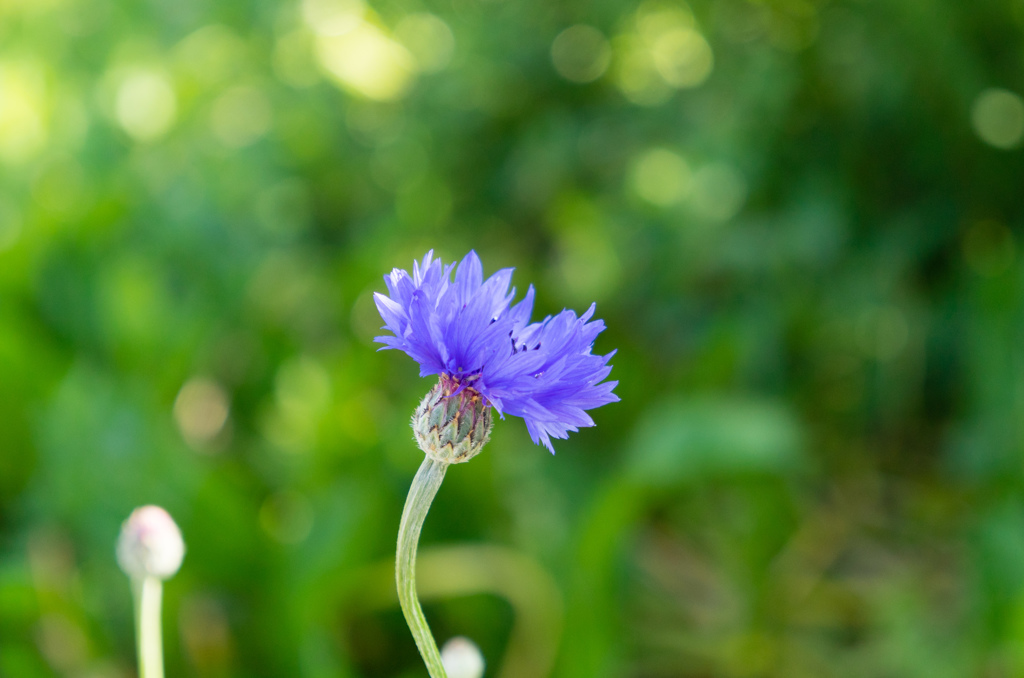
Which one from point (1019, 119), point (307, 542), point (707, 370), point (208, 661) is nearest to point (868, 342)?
point (707, 370)

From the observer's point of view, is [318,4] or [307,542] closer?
[307,542]

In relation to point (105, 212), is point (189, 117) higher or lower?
higher

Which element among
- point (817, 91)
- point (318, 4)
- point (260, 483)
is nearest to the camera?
point (260, 483)

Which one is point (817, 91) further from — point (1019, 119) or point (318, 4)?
point (318, 4)

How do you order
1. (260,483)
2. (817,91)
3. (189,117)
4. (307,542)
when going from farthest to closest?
1. (189,117)
2. (817,91)
3. (260,483)
4. (307,542)

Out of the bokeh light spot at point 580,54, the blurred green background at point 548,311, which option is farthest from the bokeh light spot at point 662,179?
the bokeh light spot at point 580,54

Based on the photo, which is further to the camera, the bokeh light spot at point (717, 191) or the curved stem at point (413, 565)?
the bokeh light spot at point (717, 191)

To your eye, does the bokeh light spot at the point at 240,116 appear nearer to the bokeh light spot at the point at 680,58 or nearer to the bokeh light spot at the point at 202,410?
the bokeh light spot at the point at 202,410
